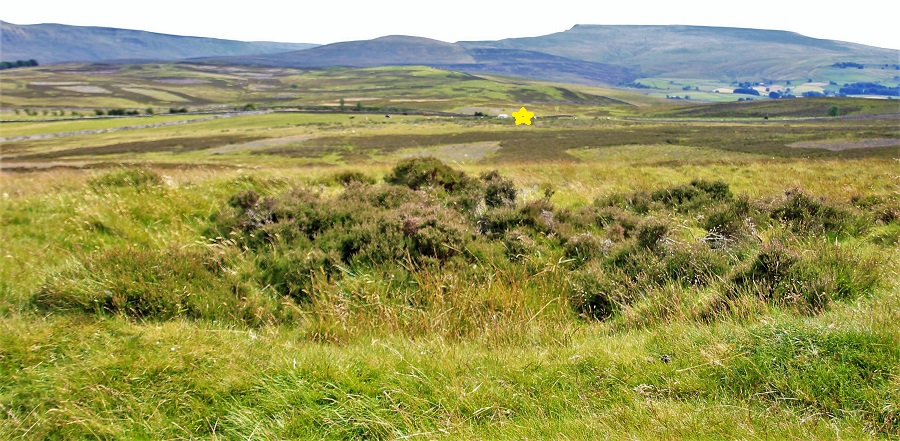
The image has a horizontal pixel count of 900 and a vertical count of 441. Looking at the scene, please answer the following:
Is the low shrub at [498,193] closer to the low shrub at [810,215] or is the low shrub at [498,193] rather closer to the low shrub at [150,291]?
the low shrub at [810,215]

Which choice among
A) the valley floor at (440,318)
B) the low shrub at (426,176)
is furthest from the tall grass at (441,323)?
the low shrub at (426,176)

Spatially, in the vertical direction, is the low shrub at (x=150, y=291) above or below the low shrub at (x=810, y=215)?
below

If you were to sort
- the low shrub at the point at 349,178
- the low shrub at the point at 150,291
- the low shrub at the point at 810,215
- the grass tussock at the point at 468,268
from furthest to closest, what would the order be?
the low shrub at the point at 349,178
the low shrub at the point at 810,215
the low shrub at the point at 150,291
the grass tussock at the point at 468,268

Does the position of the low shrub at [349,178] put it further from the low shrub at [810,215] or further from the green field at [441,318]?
the low shrub at [810,215]

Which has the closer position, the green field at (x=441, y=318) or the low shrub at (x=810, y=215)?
the green field at (x=441, y=318)

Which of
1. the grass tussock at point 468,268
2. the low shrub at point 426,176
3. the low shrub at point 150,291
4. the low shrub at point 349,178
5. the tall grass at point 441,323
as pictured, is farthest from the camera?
the low shrub at point 349,178

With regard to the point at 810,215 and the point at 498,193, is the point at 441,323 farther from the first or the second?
the point at 810,215

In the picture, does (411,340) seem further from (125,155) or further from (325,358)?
(125,155)

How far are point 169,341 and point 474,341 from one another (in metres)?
2.71

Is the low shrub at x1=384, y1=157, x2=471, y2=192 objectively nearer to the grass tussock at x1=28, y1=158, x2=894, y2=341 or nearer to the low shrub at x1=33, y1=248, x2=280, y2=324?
the grass tussock at x1=28, y1=158, x2=894, y2=341

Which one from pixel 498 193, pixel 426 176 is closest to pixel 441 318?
pixel 498 193

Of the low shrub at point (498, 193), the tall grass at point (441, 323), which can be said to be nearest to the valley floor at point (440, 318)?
the tall grass at point (441, 323)

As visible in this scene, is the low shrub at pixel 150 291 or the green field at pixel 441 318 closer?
the green field at pixel 441 318

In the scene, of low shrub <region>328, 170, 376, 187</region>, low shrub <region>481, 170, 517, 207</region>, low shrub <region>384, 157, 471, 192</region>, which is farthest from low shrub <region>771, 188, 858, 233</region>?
low shrub <region>328, 170, 376, 187</region>
